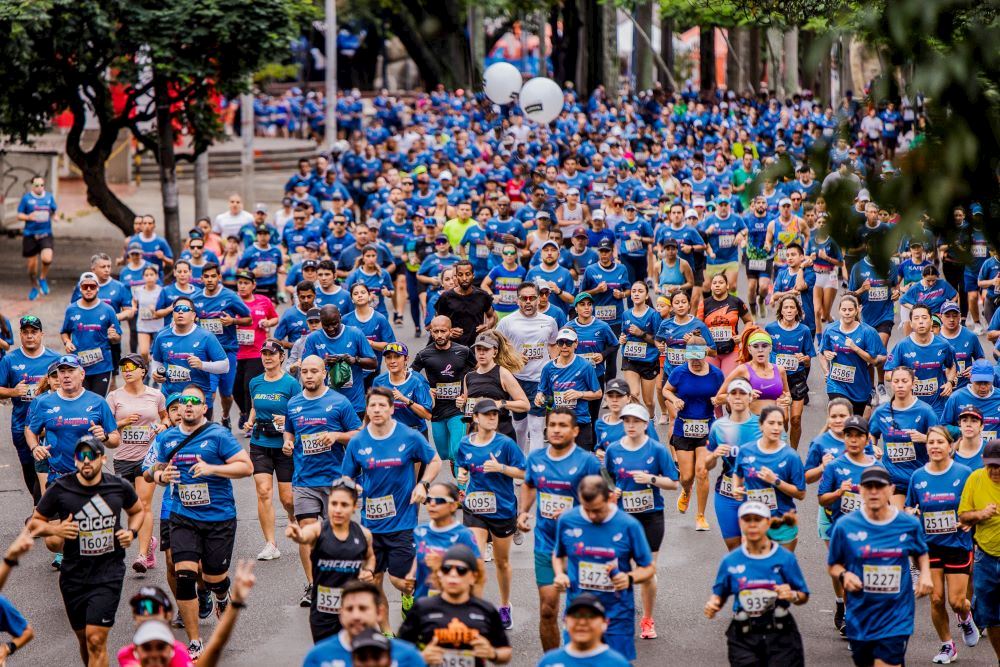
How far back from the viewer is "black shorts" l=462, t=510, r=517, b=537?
1075 centimetres

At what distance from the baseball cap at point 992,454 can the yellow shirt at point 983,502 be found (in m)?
0.11

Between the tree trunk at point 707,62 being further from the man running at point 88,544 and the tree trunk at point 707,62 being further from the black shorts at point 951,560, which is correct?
the man running at point 88,544

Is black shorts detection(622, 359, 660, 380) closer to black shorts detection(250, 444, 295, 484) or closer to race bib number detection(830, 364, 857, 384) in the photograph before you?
race bib number detection(830, 364, 857, 384)

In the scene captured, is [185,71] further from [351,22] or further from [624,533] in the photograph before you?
[351,22]

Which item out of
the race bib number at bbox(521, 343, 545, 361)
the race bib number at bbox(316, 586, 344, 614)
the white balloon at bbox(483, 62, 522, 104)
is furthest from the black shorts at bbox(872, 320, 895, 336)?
the white balloon at bbox(483, 62, 522, 104)

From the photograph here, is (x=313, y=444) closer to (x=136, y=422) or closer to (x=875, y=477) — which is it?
(x=136, y=422)

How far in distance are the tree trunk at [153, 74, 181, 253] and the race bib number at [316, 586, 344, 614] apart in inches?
699

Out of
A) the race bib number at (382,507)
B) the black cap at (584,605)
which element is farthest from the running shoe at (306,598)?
the black cap at (584,605)

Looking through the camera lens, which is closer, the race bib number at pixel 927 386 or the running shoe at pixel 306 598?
the running shoe at pixel 306 598

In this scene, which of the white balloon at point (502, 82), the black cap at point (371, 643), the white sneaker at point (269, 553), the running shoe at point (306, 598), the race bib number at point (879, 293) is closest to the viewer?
the black cap at point (371, 643)

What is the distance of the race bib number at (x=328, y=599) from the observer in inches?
361

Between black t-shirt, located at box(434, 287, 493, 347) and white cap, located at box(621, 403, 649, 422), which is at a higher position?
black t-shirt, located at box(434, 287, 493, 347)

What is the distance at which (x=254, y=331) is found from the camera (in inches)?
632

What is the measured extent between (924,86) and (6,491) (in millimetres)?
11756
